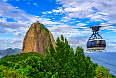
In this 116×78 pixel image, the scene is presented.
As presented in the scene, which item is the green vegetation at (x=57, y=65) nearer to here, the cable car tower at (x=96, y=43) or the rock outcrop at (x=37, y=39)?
the cable car tower at (x=96, y=43)

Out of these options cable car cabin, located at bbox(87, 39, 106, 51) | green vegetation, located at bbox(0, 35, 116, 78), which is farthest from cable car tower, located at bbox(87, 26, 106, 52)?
green vegetation, located at bbox(0, 35, 116, 78)

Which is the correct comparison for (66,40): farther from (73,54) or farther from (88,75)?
(88,75)

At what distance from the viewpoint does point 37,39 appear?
3278 centimetres

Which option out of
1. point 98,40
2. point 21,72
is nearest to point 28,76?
point 21,72

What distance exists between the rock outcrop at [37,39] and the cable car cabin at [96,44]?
47.0 feet

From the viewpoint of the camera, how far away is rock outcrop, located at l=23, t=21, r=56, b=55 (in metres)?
32.2

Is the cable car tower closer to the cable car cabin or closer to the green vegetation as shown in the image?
the cable car cabin

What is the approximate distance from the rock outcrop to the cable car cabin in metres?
14.3

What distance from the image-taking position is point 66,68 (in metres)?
11.2

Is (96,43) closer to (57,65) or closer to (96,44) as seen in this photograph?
(96,44)

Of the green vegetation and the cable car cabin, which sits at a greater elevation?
the cable car cabin

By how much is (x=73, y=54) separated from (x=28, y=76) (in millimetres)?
5732

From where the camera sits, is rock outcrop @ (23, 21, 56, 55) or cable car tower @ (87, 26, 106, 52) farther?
rock outcrop @ (23, 21, 56, 55)

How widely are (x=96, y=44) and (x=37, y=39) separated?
59.8ft
